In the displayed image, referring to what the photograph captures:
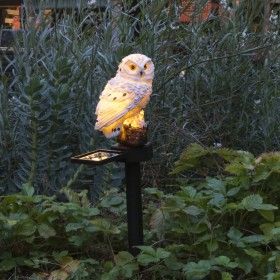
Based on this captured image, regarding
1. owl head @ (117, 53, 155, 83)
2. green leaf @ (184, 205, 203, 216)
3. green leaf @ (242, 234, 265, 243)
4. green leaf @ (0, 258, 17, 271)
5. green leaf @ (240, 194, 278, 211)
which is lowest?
green leaf @ (0, 258, 17, 271)

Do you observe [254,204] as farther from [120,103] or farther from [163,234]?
[120,103]

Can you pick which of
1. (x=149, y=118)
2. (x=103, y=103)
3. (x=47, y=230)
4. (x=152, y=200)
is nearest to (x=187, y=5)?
(x=149, y=118)

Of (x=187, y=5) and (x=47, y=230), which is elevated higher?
(x=187, y=5)

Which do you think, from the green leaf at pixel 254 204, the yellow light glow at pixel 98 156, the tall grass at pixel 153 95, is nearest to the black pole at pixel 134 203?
the yellow light glow at pixel 98 156

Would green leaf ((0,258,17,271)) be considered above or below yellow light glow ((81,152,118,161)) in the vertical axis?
below

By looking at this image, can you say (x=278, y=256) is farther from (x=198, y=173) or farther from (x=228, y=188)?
(x=198, y=173)

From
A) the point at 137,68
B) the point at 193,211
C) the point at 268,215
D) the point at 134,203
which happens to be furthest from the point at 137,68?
the point at 268,215

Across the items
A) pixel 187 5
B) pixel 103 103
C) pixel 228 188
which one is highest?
pixel 187 5

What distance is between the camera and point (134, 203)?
2926 millimetres

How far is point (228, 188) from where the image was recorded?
3.37 metres

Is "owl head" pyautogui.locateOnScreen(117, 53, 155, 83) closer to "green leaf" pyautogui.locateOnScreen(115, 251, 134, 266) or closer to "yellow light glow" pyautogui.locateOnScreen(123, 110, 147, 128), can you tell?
"yellow light glow" pyautogui.locateOnScreen(123, 110, 147, 128)

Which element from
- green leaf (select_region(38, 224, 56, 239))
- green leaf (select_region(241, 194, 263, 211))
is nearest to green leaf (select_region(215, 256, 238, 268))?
green leaf (select_region(241, 194, 263, 211))

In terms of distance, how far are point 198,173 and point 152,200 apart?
51cm

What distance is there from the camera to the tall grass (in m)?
4.01
